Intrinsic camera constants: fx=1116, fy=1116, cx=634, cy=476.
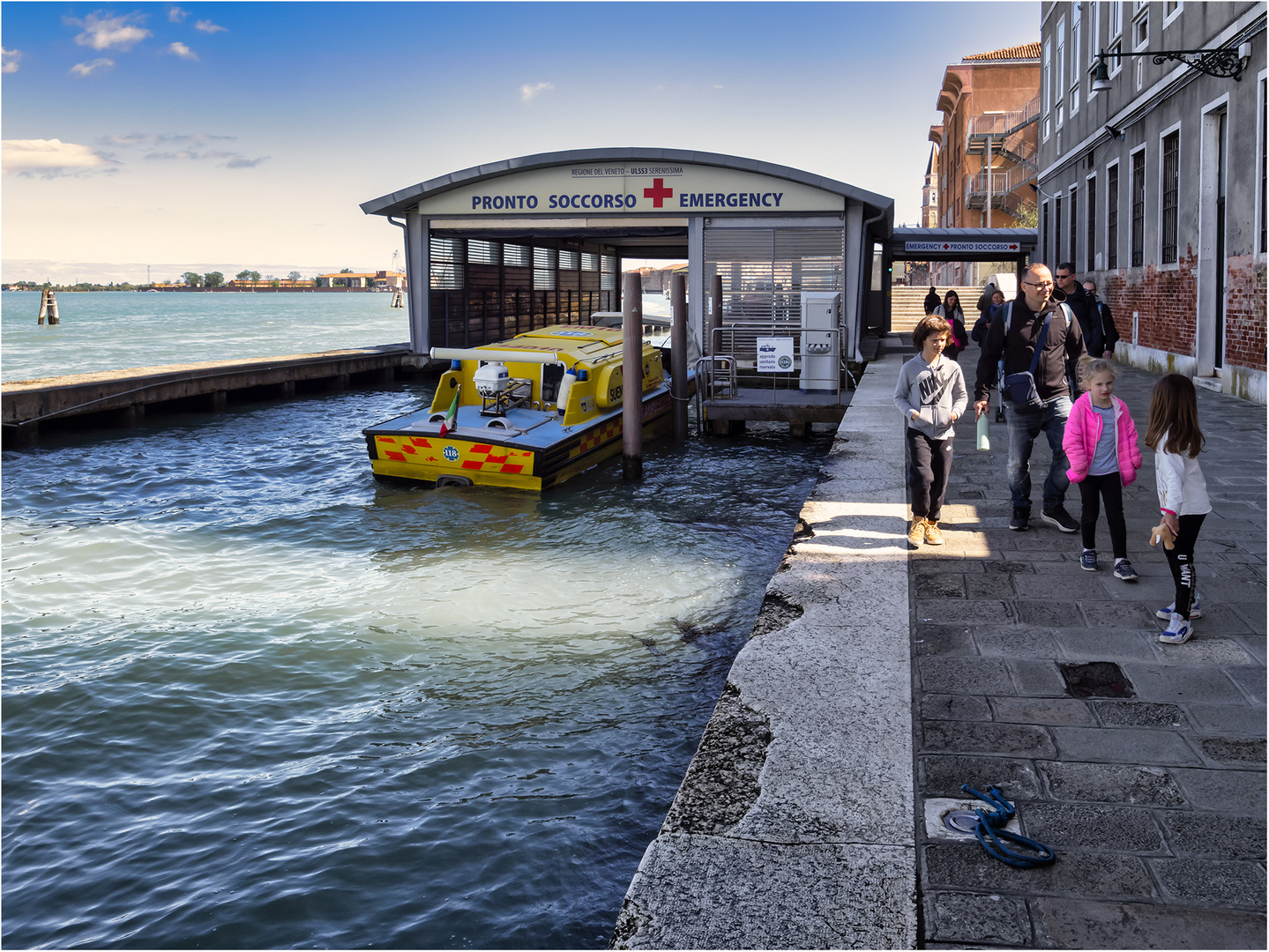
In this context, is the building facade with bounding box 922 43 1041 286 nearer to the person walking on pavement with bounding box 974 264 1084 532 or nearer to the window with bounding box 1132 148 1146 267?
the window with bounding box 1132 148 1146 267

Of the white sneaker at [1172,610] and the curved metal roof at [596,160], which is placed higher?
the curved metal roof at [596,160]

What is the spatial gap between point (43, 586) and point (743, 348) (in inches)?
651

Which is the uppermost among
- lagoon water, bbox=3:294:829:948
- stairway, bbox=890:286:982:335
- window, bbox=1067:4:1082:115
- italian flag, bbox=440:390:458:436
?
window, bbox=1067:4:1082:115

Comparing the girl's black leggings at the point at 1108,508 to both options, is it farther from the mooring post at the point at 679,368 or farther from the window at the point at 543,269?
the window at the point at 543,269

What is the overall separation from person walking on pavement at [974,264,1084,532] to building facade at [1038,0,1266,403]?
7934 mm

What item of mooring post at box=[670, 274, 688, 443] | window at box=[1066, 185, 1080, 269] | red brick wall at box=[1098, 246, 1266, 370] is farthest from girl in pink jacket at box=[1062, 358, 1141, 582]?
window at box=[1066, 185, 1080, 269]

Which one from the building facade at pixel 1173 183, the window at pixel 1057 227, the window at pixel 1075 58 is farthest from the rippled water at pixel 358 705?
the window at pixel 1057 227

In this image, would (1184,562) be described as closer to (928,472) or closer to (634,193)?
(928,472)

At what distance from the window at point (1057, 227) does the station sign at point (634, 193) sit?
8.84m

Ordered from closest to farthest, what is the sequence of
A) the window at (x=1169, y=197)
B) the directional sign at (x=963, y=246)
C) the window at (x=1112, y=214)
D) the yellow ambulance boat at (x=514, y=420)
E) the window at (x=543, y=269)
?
the yellow ambulance boat at (x=514, y=420)
the window at (x=1169, y=197)
the window at (x=1112, y=214)
the window at (x=543, y=269)
the directional sign at (x=963, y=246)

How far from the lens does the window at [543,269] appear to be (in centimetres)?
3403

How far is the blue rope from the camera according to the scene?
337 centimetres

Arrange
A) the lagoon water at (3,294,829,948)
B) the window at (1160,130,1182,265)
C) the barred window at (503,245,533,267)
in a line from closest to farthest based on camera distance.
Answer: the lagoon water at (3,294,829,948), the window at (1160,130,1182,265), the barred window at (503,245,533,267)

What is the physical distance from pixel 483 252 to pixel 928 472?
24343 millimetres
